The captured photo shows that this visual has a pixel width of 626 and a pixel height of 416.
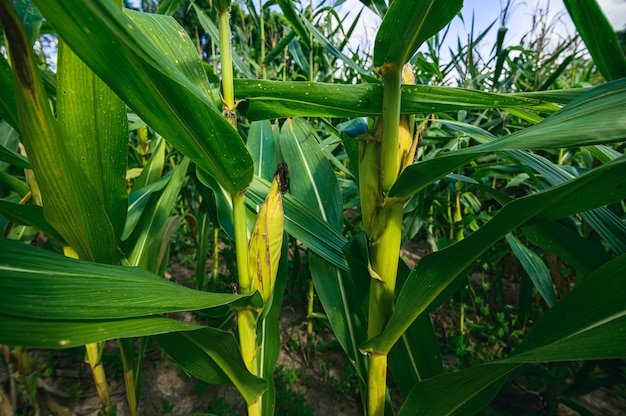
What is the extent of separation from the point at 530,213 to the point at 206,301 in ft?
1.37

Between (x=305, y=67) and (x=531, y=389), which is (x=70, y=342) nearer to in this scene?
(x=531, y=389)

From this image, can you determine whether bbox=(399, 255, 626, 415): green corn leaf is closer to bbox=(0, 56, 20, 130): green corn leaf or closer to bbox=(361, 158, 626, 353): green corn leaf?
bbox=(361, 158, 626, 353): green corn leaf

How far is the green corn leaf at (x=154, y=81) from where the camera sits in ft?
0.88

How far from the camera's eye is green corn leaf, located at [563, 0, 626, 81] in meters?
0.50

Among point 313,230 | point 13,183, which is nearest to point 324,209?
point 313,230

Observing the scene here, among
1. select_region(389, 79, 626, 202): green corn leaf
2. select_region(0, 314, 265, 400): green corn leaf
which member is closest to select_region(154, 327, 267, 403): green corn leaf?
select_region(0, 314, 265, 400): green corn leaf

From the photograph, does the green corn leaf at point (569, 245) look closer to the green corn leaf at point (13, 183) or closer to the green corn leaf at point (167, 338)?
the green corn leaf at point (167, 338)

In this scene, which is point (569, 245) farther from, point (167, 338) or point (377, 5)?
point (167, 338)

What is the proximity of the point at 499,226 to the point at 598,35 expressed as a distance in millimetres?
386

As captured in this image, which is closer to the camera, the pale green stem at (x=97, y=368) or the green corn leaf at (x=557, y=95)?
the green corn leaf at (x=557, y=95)

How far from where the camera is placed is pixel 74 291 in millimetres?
337

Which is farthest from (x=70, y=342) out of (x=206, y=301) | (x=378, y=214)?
(x=378, y=214)

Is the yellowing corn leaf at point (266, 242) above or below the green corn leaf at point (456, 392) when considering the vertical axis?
above

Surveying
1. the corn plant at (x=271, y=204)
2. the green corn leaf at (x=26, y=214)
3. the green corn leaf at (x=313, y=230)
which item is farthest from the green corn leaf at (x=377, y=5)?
the green corn leaf at (x=26, y=214)
